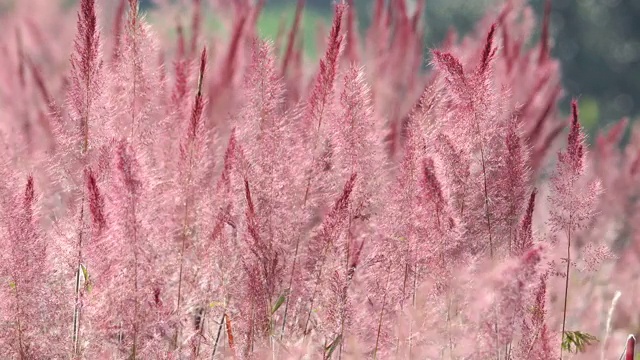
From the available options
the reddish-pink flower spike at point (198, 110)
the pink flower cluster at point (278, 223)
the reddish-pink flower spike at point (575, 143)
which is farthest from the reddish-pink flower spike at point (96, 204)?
the reddish-pink flower spike at point (575, 143)

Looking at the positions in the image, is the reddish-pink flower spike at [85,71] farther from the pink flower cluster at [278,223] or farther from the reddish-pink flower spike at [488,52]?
the reddish-pink flower spike at [488,52]

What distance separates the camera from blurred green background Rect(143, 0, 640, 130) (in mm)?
21359

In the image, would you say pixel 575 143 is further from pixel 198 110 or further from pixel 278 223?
pixel 198 110

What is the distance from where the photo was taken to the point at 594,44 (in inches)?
863

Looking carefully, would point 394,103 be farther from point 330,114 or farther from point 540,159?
point 330,114

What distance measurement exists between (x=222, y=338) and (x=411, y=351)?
0.49 m

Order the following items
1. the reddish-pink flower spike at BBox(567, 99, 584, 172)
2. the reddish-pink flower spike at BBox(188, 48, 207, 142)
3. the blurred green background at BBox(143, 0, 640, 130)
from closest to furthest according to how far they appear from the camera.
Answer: the reddish-pink flower spike at BBox(188, 48, 207, 142) → the reddish-pink flower spike at BBox(567, 99, 584, 172) → the blurred green background at BBox(143, 0, 640, 130)

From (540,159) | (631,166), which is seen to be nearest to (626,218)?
(631,166)

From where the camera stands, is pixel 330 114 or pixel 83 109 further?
pixel 330 114

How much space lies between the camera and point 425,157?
166 centimetres

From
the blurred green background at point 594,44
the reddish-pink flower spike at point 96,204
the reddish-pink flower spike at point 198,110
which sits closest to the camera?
the reddish-pink flower spike at point 96,204

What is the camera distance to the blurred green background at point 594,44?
21359mm

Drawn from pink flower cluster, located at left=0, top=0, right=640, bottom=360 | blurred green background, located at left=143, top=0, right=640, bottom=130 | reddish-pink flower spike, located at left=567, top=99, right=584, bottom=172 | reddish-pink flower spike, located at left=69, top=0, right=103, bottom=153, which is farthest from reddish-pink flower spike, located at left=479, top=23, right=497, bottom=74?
blurred green background, located at left=143, top=0, right=640, bottom=130

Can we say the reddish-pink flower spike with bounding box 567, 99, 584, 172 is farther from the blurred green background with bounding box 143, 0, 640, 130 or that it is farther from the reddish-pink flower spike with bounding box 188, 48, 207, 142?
the blurred green background with bounding box 143, 0, 640, 130
